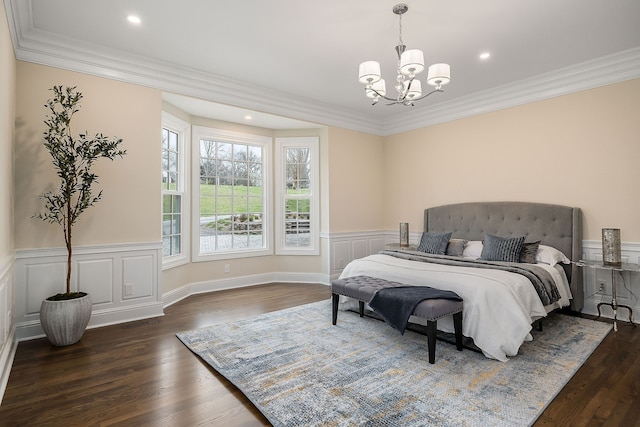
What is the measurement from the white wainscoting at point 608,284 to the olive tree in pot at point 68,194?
5.31 meters

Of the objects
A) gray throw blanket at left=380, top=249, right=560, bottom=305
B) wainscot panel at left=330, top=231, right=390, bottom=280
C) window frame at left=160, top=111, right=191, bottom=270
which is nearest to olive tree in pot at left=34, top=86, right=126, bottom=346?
window frame at left=160, top=111, right=191, bottom=270

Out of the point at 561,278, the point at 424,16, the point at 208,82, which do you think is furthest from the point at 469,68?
the point at 208,82

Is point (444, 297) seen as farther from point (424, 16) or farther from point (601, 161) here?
point (601, 161)

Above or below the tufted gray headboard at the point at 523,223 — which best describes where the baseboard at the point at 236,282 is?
below

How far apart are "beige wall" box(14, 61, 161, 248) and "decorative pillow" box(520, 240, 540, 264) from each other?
4.23 metres

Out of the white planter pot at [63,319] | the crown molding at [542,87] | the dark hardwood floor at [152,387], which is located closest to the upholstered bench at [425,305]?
the dark hardwood floor at [152,387]

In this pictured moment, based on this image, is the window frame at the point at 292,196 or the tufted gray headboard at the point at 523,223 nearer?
the tufted gray headboard at the point at 523,223

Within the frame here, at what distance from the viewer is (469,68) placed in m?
3.97

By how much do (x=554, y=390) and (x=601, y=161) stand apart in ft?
9.65

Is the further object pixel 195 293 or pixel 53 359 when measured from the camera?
pixel 195 293

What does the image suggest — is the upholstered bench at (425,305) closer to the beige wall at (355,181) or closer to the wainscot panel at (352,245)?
the wainscot panel at (352,245)

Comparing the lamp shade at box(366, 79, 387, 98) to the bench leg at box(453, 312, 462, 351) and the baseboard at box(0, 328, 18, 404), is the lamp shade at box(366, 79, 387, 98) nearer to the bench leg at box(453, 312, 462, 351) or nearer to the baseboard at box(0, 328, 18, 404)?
the bench leg at box(453, 312, 462, 351)

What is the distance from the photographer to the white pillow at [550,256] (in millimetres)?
3752

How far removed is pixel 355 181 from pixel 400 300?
333cm
